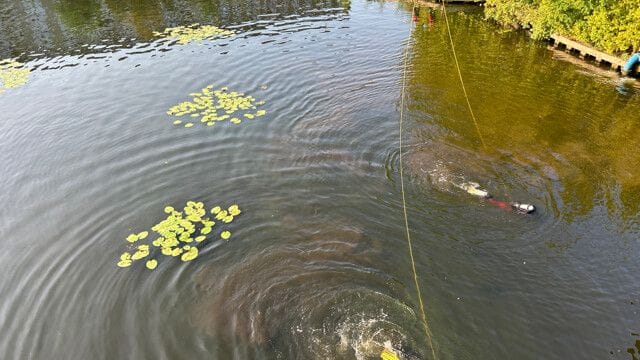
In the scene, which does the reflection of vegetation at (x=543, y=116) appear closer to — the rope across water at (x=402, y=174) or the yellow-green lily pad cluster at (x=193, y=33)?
the rope across water at (x=402, y=174)

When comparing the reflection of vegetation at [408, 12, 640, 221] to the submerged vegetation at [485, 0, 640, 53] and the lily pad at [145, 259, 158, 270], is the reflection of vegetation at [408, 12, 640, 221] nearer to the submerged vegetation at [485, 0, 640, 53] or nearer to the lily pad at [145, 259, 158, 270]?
the submerged vegetation at [485, 0, 640, 53]

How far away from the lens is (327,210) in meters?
10.5

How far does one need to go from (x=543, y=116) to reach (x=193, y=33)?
19071mm

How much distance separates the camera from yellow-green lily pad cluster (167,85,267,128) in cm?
1448

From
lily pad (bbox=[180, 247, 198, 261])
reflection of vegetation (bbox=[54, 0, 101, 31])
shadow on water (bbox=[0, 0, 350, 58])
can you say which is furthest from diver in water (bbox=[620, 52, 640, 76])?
reflection of vegetation (bbox=[54, 0, 101, 31])

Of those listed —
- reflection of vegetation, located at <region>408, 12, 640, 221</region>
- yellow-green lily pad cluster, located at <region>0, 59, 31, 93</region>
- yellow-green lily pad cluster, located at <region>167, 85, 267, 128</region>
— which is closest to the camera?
reflection of vegetation, located at <region>408, 12, 640, 221</region>

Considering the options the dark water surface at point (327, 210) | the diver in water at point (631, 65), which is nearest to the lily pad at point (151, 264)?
the dark water surface at point (327, 210)

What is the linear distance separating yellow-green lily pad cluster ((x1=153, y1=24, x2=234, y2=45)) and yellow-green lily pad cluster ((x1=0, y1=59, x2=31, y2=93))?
280 inches

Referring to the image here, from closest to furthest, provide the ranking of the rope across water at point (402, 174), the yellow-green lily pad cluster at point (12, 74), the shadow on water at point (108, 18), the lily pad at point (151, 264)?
the rope across water at point (402, 174), the lily pad at point (151, 264), the yellow-green lily pad cluster at point (12, 74), the shadow on water at point (108, 18)

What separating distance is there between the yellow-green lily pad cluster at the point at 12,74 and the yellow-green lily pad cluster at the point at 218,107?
879 centimetres

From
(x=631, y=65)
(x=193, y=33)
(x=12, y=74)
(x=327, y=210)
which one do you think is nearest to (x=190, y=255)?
(x=327, y=210)

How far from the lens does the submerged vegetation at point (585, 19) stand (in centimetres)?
1616

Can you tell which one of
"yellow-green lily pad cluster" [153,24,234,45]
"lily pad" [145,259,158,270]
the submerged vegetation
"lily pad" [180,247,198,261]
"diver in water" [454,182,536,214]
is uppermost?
the submerged vegetation

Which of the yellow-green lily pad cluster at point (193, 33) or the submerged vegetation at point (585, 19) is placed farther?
the yellow-green lily pad cluster at point (193, 33)
